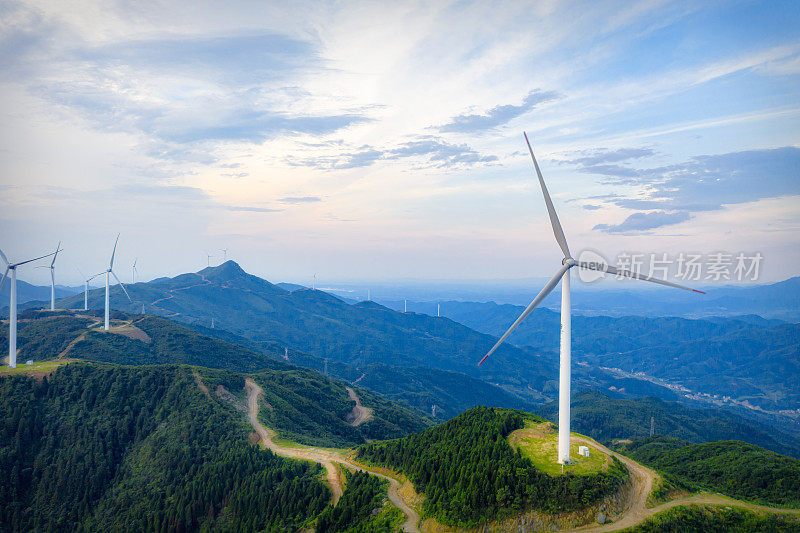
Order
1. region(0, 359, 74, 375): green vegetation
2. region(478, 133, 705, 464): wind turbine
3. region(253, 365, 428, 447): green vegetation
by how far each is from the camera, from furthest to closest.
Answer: region(253, 365, 428, 447): green vegetation
region(0, 359, 74, 375): green vegetation
region(478, 133, 705, 464): wind turbine

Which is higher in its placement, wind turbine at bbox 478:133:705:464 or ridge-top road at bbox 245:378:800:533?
wind turbine at bbox 478:133:705:464

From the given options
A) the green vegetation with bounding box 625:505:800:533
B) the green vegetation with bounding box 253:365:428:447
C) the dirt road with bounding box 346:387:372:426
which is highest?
the green vegetation with bounding box 625:505:800:533

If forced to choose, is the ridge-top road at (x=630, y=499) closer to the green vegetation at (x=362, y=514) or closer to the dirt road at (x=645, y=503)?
the dirt road at (x=645, y=503)

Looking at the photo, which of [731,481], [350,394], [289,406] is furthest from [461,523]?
[350,394]

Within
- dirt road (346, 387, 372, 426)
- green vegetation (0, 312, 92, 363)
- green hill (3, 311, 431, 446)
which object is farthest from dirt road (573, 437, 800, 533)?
green vegetation (0, 312, 92, 363)

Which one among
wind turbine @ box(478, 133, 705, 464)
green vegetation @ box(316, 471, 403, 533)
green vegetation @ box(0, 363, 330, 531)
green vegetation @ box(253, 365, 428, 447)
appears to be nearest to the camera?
wind turbine @ box(478, 133, 705, 464)

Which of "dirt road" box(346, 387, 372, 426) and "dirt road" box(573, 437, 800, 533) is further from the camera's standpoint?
"dirt road" box(346, 387, 372, 426)

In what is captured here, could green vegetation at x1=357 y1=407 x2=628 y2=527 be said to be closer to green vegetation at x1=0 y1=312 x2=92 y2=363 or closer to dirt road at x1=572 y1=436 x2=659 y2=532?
dirt road at x1=572 y1=436 x2=659 y2=532
